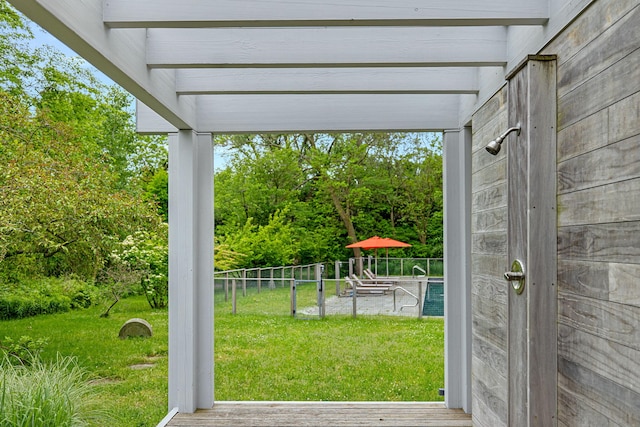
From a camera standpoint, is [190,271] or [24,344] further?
[24,344]

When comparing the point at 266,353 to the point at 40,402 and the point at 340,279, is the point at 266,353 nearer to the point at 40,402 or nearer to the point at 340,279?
the point at 340,279

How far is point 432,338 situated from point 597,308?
23.0 feet

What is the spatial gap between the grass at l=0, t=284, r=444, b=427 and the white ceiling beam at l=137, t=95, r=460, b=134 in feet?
10.1

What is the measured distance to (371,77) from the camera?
306cm

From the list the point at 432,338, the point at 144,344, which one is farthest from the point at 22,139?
the point at 432,338

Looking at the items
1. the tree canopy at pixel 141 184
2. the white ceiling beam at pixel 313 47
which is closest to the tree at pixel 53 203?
→ the tree canopy at pixel 141 184

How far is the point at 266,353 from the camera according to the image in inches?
304

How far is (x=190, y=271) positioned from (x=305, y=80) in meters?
1.47

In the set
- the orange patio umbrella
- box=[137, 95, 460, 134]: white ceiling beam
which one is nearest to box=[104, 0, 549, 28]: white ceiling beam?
box=[137, 95, 460, 134]: white ceiling beam

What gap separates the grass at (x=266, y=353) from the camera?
6234 millimetres

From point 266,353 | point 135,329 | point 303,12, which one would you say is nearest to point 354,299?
point 266,353

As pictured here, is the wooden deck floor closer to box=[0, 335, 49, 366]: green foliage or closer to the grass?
the grass

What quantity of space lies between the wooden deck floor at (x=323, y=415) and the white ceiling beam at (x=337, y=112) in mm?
1841

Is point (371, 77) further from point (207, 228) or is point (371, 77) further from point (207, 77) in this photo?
point (207, 228)
